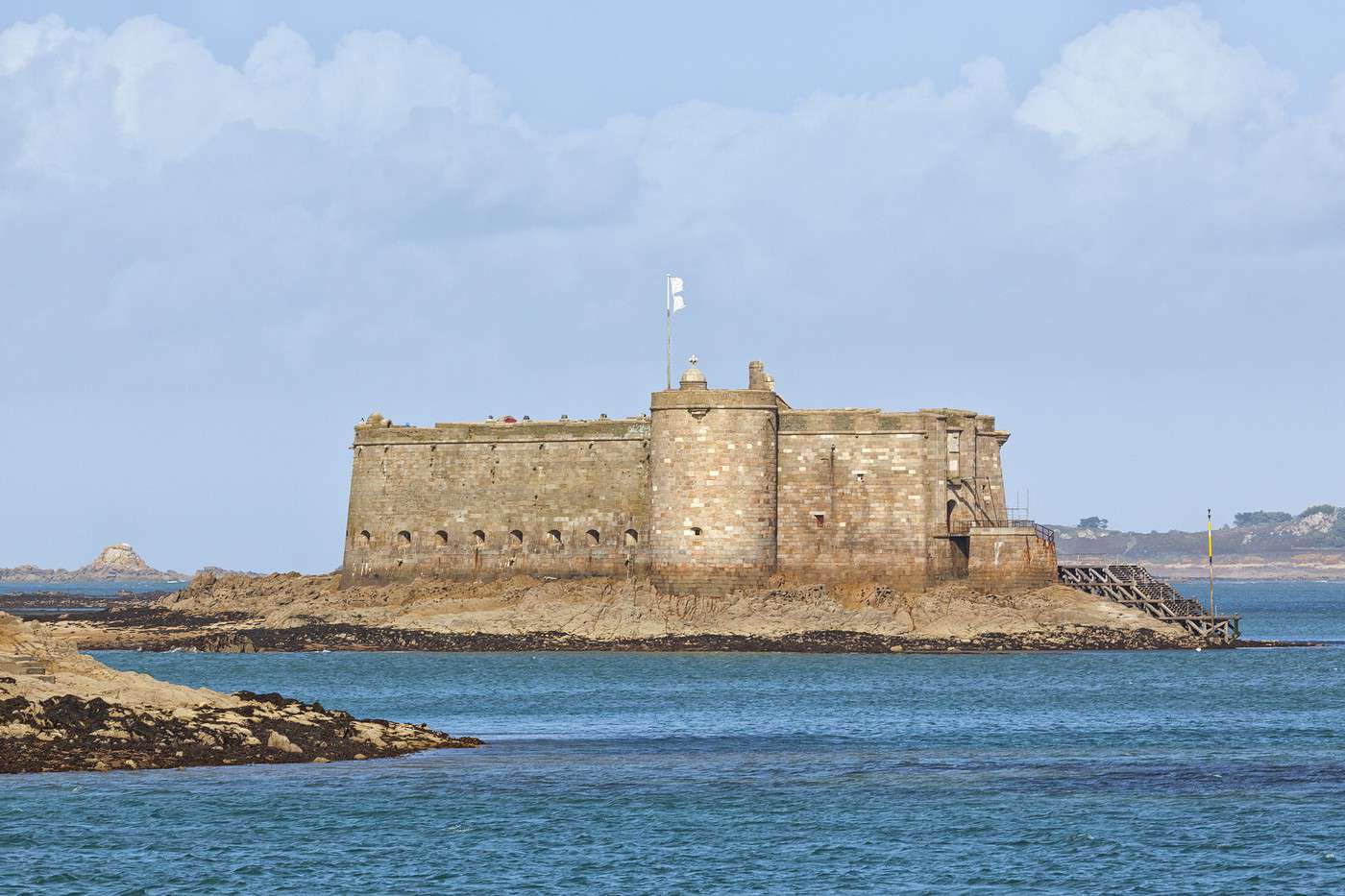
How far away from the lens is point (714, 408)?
62.3m

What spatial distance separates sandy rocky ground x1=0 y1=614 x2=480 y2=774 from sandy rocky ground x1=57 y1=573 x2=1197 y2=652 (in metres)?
24.9

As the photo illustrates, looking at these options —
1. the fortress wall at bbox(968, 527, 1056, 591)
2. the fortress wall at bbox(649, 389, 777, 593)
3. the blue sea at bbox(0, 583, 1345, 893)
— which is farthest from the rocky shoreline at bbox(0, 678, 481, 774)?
the fortress wall at bbox(968, 527, 1056, 591)

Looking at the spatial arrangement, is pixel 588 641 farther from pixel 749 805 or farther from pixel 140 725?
pixel 749 805

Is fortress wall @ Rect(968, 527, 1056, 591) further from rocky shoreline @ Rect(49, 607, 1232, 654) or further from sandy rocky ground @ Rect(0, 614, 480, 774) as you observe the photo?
sandy rocky ground @ Rect(0, 614, 480, 774)

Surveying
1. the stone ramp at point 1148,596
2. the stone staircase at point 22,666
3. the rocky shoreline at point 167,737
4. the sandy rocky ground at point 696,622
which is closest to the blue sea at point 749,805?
the rocky shoreline at point 167,737

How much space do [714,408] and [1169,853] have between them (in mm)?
35956

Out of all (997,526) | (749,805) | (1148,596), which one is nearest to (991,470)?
(997,526)

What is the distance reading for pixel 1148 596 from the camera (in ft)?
220

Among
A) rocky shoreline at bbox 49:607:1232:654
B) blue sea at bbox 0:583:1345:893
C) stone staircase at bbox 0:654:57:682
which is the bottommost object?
blue sea at bbox 0:583:1345:893

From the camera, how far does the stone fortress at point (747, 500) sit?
206ft

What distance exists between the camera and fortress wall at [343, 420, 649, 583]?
6681 centimetres

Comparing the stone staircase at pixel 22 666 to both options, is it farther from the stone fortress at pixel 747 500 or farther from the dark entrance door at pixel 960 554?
the dark entrance door at pixel 960 554

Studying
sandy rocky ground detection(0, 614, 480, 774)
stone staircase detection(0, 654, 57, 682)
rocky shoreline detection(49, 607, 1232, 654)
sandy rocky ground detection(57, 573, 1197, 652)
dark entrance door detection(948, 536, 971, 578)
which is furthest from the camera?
dark entrance door detection(948, 536, 971, 578)

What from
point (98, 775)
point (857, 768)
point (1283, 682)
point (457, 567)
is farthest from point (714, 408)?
point (98, 775)
